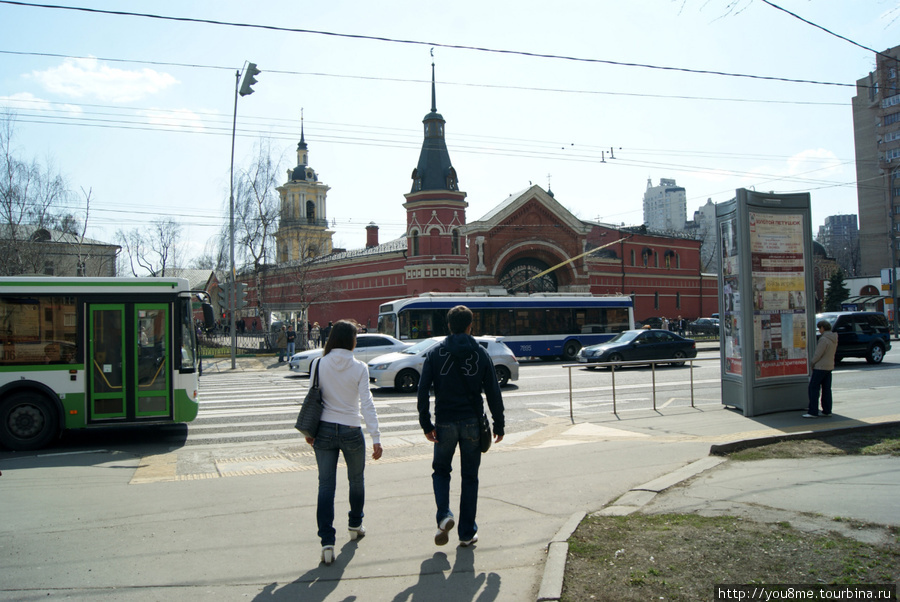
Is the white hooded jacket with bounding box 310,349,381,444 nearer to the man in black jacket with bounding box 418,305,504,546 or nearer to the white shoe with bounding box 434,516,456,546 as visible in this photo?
the man in black jacket with bounding box 418,305,504,546

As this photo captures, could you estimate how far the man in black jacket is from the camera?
531cm

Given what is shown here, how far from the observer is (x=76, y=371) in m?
10.7

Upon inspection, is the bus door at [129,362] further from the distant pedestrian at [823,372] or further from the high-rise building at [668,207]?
the high-rise building at [668,207]

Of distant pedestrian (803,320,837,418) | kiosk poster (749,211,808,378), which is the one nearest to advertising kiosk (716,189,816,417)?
kiosk poster (749,211,808,378)

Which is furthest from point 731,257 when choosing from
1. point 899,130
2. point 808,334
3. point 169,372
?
point 899,130

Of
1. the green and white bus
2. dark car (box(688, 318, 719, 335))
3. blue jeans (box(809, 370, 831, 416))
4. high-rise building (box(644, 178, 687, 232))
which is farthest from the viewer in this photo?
high-rise building (box(644, 178, 687, 232))

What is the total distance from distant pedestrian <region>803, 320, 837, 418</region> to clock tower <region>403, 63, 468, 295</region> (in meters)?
39.1

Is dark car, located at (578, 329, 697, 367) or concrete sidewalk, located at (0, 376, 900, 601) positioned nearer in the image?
concrete sidewalk, located at (0, 376, 900, 601)

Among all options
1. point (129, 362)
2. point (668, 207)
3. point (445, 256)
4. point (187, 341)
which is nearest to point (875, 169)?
point (445, 256)

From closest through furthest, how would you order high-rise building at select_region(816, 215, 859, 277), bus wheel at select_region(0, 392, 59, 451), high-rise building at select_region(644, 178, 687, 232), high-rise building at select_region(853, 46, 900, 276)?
bus wheel at select_region(0, 392, 59, 451) < high-rise building at select_region(853, 46, 900, 276) < high-rise building at select_region(816, 215, 859, 277) < high-rise building at select_region(644, 178, 687, 232)

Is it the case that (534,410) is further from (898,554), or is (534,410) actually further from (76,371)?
(898,554)

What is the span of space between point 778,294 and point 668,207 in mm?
185739

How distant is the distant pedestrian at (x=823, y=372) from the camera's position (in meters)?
11.4

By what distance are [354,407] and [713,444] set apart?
18.7 ft
